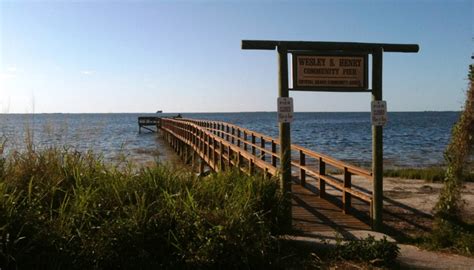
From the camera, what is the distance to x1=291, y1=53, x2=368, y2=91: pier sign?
21.0ft

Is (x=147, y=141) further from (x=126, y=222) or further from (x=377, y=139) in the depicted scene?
(x=126, y=222)

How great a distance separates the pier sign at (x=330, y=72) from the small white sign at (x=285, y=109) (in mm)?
261

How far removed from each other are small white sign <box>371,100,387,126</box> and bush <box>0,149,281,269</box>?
196 centimetres

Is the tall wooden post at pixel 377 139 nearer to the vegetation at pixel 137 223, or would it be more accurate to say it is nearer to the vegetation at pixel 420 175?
the vegetation at pixel 137 223

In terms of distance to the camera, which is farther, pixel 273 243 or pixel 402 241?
pixel 402 241

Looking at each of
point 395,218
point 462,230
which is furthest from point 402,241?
point 395,218

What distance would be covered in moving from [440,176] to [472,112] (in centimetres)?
645

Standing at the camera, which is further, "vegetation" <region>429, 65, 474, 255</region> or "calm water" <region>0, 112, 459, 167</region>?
"calm water" <region>0, 112, 459, 167</region>

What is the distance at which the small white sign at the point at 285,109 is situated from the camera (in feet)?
20.4

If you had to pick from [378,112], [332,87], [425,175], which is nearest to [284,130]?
[332,87]

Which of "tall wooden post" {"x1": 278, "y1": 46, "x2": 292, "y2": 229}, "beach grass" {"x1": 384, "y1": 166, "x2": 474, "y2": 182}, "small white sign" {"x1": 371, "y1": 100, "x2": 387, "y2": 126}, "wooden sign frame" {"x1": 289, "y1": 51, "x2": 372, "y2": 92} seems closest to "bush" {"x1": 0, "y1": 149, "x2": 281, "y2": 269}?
"tall wooden post" {"x1": 278, "y1": 46, "x2": 292, "y2": 229}

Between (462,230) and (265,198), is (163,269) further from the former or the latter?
(462,230)

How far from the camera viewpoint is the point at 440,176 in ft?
38.9

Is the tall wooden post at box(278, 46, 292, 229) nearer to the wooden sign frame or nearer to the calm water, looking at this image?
the wooden sign frame
